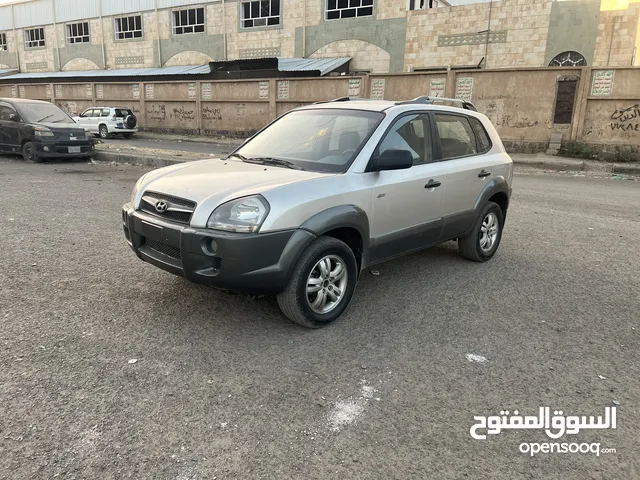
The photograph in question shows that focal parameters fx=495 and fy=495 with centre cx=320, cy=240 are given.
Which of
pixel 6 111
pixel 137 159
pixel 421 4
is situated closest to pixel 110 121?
pixel 6 111

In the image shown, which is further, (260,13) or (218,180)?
A: (260,13)

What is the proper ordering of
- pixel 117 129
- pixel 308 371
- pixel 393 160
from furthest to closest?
pixel 117 129 < pixel 393 160 < pixel 308 371

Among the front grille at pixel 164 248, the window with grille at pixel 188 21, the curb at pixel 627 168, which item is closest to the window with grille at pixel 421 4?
the window with grille at pixel 188 21

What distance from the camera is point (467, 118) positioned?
544 cm

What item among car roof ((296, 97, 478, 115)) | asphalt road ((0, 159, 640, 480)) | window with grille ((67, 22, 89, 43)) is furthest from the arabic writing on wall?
window with grille ((67, 22, 89, 43))

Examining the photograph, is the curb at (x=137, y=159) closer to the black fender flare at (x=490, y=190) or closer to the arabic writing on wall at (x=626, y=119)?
the black fender flare at (x=490, y=190)

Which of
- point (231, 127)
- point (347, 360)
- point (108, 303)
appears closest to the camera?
point (347, 360)

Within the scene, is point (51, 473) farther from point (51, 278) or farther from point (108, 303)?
point (51, 278)

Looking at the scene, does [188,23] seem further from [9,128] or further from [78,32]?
[9,128]

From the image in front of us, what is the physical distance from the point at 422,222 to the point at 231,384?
244 centimetres

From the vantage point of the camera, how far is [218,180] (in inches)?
148

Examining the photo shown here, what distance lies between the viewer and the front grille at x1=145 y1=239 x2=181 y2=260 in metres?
3.57

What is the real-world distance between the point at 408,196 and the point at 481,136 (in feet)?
5.83

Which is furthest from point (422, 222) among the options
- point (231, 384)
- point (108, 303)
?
point (108, 303)
